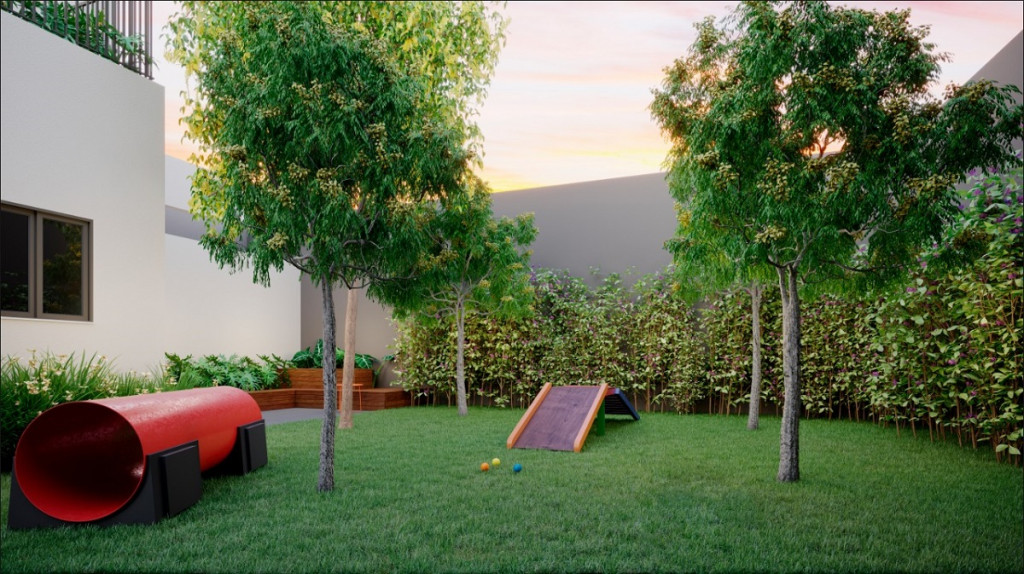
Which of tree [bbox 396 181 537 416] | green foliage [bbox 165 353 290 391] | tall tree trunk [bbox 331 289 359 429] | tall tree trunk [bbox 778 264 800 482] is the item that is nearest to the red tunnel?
tall tree trunk [bbox 331 289 359 429]

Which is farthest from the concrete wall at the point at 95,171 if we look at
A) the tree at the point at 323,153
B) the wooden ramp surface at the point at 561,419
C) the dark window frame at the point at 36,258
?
the wooden ramp surface at the point at 561,419

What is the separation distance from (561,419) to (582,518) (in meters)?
3.88

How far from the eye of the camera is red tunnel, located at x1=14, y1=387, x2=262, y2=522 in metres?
4.57

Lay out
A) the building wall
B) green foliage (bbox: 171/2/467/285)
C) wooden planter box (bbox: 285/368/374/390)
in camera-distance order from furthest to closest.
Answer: wooden planter box (bbox: 285/368/374/390)
the building wall
green foliage (bbox: 171/2/467/285)

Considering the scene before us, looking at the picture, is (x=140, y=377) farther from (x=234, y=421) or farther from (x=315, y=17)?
(x=315, y=17)

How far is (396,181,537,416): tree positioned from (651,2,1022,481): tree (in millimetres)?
4544

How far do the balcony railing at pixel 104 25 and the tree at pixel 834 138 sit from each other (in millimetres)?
6989

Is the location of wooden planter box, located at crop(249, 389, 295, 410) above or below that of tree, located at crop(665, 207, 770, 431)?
below

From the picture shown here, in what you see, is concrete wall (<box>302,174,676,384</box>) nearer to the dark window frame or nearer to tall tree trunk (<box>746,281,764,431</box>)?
tall tree trunk (<box>746,281,764,431</box>)

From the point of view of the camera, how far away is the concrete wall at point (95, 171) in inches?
271

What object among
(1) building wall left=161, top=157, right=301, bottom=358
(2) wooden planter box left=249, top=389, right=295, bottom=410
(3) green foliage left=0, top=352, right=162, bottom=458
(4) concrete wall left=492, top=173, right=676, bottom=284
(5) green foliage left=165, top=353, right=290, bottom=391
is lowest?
(2) wooden planter box left=249, top=389, right=295, bottom=410

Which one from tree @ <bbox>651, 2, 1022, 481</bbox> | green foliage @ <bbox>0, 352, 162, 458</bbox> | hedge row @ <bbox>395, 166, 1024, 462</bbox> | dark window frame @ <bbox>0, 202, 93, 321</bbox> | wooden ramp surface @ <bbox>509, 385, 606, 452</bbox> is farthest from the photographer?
wooden ramp surface @ <bbox>509, 385, 606, 452</bbox>

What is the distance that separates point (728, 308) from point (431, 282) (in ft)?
21.9

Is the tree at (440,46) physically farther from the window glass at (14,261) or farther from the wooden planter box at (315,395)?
the window glass at (14,261)
